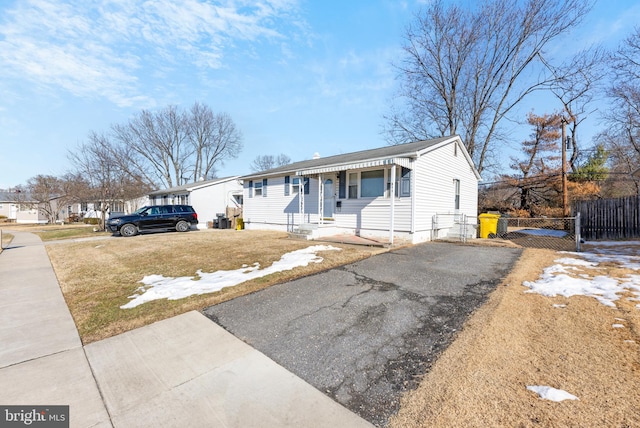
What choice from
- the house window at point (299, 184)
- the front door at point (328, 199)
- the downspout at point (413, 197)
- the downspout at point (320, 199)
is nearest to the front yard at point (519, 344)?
the downspout at point (413, 197)

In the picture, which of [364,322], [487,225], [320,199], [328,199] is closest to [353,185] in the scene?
[328,199]

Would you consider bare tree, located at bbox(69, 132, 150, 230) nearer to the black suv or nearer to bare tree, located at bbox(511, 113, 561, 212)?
the black suv

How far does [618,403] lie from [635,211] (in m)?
12.9

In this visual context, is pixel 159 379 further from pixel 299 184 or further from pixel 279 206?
pixel 279 206

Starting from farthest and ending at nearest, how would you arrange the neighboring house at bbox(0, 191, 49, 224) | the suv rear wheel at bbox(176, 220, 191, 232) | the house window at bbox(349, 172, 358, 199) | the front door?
the neighboring house at bbox(0, 191, 49, 224), the suv rear wheel at bbox(176, 220, 191, 232), the front door, the house window at bbox(349, 172, 358, 199)

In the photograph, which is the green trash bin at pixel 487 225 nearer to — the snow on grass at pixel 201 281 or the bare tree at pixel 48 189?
the snow on grass at pixel 201 281

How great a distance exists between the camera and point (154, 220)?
16312mm

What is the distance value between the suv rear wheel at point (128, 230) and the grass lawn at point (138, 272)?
3989 millimetres

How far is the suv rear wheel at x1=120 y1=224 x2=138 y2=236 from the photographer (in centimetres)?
1512

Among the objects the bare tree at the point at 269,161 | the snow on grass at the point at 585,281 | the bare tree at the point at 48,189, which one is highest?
the bare tree at the point at 269,161

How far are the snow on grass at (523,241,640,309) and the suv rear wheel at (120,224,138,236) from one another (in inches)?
710

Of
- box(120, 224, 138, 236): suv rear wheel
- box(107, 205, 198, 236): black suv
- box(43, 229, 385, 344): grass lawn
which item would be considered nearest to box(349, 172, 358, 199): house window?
box(43, 229, 385, 344): grass lawn

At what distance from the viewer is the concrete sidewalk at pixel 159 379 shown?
2.09m

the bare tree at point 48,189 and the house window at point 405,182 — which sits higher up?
the bare tree at point 48,189
